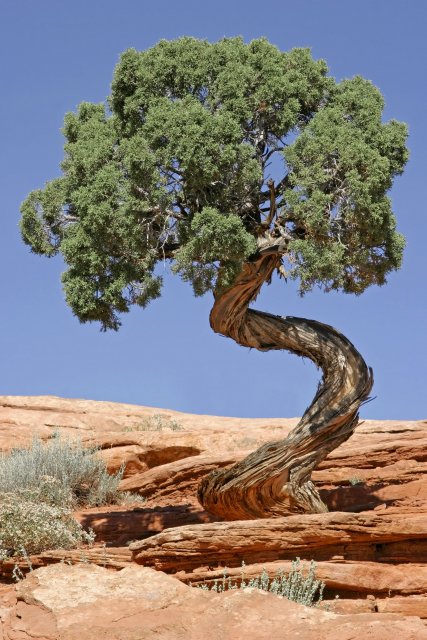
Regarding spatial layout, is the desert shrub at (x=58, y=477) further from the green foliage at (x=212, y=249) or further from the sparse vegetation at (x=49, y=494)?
the green foliage at (x=212, y=249)

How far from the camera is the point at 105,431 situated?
24031mm

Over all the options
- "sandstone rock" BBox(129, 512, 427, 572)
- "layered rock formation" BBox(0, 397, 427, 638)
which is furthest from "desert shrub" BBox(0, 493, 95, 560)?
"sandstone rock" BBox(129, 512, 427, 572)

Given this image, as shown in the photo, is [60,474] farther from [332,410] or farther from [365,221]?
[365,221]

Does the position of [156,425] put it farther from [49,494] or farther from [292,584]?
[292,584]

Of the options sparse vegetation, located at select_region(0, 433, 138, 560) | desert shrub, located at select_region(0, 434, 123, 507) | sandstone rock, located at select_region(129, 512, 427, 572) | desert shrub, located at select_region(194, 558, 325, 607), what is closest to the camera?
desert shrub, located at select_region(194, 558, 325, 607)

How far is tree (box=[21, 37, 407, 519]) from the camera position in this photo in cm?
1403

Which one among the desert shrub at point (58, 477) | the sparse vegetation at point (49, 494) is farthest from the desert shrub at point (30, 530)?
the desert shrub at point (58, 477)

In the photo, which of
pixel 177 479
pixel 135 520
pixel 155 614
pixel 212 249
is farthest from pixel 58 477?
pixel 155 614

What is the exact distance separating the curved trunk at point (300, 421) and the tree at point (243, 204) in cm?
2

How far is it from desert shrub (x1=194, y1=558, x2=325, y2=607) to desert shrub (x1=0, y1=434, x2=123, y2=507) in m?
5.82

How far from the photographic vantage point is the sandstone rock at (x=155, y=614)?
8.01 m

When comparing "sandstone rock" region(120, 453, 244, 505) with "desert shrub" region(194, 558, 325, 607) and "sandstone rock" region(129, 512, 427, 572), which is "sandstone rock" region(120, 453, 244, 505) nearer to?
"sandstone rock" region(129, 512, 427, 572)

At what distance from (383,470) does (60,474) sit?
6070 millimetres

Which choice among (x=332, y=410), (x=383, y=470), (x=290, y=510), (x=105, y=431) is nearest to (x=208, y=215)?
(x=332, y=410)
